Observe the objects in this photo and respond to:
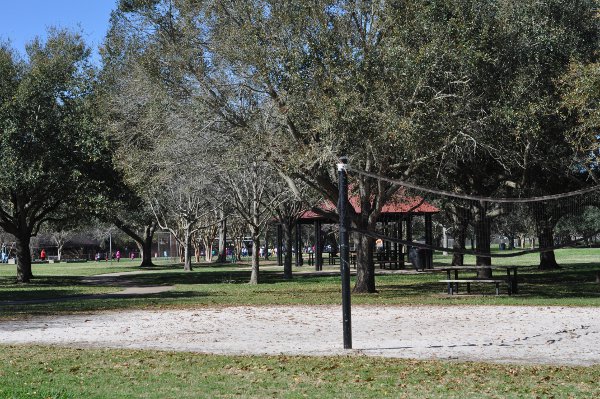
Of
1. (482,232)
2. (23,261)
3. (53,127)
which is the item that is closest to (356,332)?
(482,232)

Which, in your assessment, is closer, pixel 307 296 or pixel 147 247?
pixel 307 296

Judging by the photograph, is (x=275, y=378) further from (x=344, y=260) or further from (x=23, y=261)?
(x=23, y=261)

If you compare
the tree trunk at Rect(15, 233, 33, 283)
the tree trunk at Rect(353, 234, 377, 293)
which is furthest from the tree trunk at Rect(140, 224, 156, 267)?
the tree trunk at Rect(353, 234, 377, 293)

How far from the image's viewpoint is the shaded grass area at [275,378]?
26.8 feet

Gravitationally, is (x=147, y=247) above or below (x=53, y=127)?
below

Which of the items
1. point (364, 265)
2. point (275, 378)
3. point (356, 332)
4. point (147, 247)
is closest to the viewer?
point (275, 378)

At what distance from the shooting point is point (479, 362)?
10.4 metres

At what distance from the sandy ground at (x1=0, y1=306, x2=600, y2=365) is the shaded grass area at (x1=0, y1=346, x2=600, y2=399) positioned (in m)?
1.09

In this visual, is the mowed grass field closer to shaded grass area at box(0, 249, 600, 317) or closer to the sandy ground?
the sandy ground

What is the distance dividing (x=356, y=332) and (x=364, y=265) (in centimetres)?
1173

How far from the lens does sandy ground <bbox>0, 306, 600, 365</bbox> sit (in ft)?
38.5

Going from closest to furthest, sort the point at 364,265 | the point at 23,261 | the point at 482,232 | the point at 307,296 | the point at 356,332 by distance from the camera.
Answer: the point at 356,332, the point at 307,296, the point at 364,265, the point at 482,232, the point at 23,261

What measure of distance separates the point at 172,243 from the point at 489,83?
10907 centimetres

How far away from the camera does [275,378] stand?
30.0 ft
